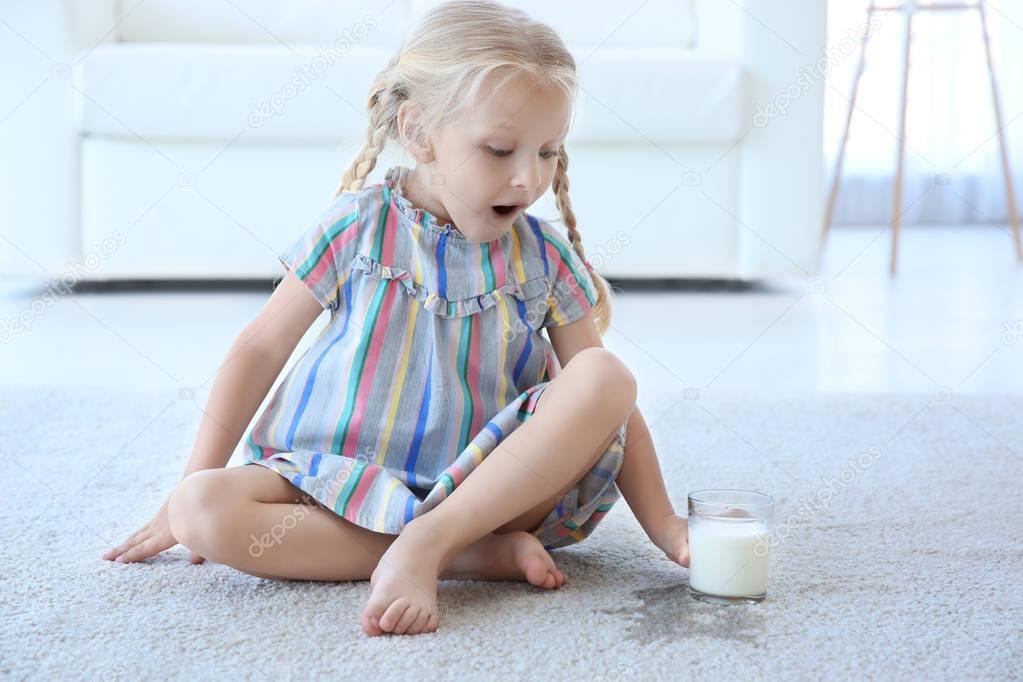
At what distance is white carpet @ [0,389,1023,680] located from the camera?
2.36 ft

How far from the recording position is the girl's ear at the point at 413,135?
980 millimetres

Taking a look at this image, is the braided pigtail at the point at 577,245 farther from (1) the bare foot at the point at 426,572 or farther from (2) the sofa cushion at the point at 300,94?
(2) the sofa cushion at the point at 300,94

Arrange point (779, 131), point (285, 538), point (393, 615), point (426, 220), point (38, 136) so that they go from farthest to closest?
point (779, 131) < point (38, 136) < point (426, 220) < point (285, 538) < point (393, 615)

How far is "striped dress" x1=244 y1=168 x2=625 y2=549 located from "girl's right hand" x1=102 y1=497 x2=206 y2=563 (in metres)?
0.09

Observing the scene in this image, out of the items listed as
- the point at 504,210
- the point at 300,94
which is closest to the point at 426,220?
the point at 504,210

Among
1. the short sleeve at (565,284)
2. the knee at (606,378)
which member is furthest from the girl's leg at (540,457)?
the short sleeve at (565,284)

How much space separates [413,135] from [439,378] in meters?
0.21

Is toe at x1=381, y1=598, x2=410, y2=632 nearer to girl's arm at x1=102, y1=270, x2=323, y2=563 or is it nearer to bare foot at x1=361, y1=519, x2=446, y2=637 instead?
bare foot at x1=361, y1=519, x2=446, y2=637

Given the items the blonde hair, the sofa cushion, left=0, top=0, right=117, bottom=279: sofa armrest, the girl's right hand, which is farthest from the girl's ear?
left=0, top=0, right=117, bottom=279: sofa armrest

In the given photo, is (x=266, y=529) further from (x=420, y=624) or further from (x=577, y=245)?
(x=577, y=245)

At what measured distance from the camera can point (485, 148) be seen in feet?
3.01

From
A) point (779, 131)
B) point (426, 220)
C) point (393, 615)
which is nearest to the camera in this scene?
point (393, 615)

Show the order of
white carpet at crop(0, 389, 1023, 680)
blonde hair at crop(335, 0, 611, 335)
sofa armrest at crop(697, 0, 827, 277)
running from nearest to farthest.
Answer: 1. white carpet at crop(0, 389, 1023, 680)
2. blonde hair at crop(335, 0, 611, 335)
3. sofa armrest at crop(697, 0, 827, 277)

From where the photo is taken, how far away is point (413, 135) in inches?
39.0
